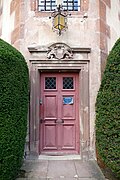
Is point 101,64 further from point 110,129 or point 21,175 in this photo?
point 21,175

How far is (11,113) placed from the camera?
192 inches

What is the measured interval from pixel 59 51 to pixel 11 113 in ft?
7.60

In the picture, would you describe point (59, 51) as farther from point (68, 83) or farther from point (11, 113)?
point (11, 113)

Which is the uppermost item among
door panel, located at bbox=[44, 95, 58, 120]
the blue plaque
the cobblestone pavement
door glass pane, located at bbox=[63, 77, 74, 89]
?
door glass pane, located at bbox=[63, 77, 74, 89]

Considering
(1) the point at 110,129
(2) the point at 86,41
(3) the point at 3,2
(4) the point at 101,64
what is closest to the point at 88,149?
(1) the point at 110,129

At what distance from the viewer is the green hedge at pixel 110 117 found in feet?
16.0

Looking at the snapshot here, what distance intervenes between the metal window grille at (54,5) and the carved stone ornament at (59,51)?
3.83 feet

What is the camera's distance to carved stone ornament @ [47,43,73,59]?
6.33 meters

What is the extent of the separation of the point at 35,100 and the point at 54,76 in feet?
2.81

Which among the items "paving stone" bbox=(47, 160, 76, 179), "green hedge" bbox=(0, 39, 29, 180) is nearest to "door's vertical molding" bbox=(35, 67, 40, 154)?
"paving stone" bbox=(47, 160, 76, 179)

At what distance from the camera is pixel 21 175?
5270 mm

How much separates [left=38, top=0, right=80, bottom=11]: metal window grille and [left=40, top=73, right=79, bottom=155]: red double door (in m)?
1.86

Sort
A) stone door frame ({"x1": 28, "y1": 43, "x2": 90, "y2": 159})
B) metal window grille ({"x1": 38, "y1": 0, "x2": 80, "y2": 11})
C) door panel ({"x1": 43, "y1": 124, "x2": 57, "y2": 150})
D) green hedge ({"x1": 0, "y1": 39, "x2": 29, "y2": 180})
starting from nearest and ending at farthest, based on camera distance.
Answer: green hedge ({"x1": 0, "y1": 39, "x2": 29, "y2": 180})
stone door frame ({"x1": 28, "y1": 43, "x2": 90, "y2": 159})
door panel ({"x1": 43, "y1": 124, "x2": 57, "y2": 150})
metal window grille ({"x1": 38, "y1": 0, "x2": 80, "y2": 11})

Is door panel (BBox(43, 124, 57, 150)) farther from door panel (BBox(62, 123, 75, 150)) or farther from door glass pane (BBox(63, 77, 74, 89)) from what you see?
door glass pane (BBox(63, 77, 74, 89))
